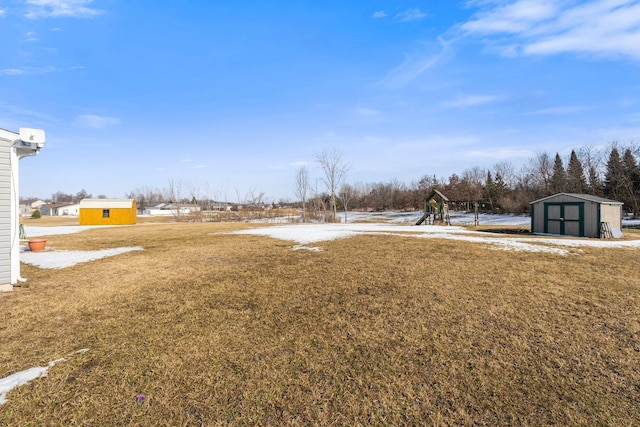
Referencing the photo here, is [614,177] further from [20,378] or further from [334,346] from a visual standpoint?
[20,378]

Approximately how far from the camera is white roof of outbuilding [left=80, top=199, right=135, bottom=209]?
31.2 metres

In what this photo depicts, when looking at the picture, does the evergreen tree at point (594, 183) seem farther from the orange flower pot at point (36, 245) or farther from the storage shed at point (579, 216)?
the orange flower pot at point (36, 245)

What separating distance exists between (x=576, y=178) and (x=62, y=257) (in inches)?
1831

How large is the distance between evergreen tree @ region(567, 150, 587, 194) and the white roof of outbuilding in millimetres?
49303

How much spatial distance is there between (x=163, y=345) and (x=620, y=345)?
5787 mm

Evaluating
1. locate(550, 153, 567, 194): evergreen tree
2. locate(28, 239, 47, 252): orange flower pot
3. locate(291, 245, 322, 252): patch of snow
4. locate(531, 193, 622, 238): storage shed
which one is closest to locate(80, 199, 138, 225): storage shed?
locate(28, 239, 47, 252): orange flower pot

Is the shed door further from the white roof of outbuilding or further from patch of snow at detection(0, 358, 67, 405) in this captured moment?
the white roof of outbuilding

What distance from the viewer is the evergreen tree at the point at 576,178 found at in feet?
115

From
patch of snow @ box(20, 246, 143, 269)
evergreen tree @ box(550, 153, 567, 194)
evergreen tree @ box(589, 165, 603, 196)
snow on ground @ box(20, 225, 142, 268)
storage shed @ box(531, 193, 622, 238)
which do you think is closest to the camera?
patch of snow @ box(20, 246, 143, 269)

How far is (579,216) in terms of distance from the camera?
14758mm

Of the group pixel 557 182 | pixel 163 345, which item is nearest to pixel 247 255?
pixel 163 345

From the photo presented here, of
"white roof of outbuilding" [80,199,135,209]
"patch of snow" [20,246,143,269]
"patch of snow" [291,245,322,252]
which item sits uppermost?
"white roof of outbuilding" [80,199,135,209]

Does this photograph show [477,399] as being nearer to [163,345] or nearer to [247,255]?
[163,345]

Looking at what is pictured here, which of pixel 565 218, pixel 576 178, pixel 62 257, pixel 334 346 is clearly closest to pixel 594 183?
pixel 576 178
